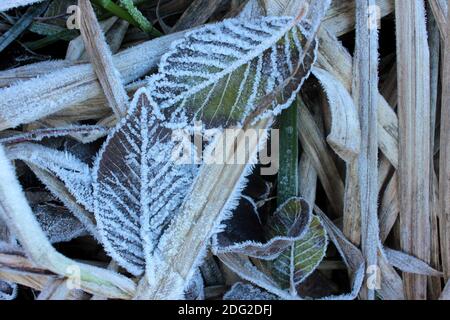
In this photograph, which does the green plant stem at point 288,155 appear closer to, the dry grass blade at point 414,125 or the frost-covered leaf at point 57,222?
the dry grass blade at point 414,125

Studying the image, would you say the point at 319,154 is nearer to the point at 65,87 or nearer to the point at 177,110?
the point at 177,110

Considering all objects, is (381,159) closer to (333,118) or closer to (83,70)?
(333,118)

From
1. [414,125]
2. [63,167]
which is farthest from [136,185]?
[414,125]

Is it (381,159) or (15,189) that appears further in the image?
(381,159)

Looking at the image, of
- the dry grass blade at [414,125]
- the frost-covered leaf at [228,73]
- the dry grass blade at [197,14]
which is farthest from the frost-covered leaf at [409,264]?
the dry grass blade at [197,14]

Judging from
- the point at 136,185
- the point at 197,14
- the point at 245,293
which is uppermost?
the point at 197,14

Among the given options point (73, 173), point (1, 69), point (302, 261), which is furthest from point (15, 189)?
point (302, 261)

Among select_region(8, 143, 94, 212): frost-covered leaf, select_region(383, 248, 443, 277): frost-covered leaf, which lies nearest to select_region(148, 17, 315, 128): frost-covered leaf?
select_region(8, 143, 94, 212): frost-covered leaf
